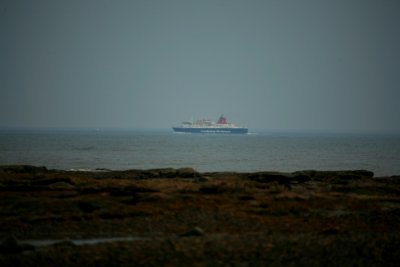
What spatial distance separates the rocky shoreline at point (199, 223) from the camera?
16547 mm

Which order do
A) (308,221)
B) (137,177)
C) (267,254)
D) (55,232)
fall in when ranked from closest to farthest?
1. (267,254)
2. (55,232)
3. (308,221)
4. (137,177)

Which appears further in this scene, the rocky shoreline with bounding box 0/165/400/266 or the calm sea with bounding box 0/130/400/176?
the calm sea with bounding box 0/130/400/176

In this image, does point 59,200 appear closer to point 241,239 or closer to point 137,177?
point 241,239

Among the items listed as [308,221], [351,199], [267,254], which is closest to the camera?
[267,254]

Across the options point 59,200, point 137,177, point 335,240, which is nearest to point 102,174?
point 137,177

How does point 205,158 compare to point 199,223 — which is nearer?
point 199,223

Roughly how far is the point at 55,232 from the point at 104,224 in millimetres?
1967

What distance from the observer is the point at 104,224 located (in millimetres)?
21562

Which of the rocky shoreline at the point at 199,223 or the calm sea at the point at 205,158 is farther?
the calm sea at the point at 205,158

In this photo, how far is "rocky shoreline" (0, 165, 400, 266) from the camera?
1655cm

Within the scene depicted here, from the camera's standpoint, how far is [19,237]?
19484 mm

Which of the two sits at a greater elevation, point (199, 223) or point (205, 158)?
point (199, 223)

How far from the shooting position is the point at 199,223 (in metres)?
22.1

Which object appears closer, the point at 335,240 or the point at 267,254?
the point at 267,254
